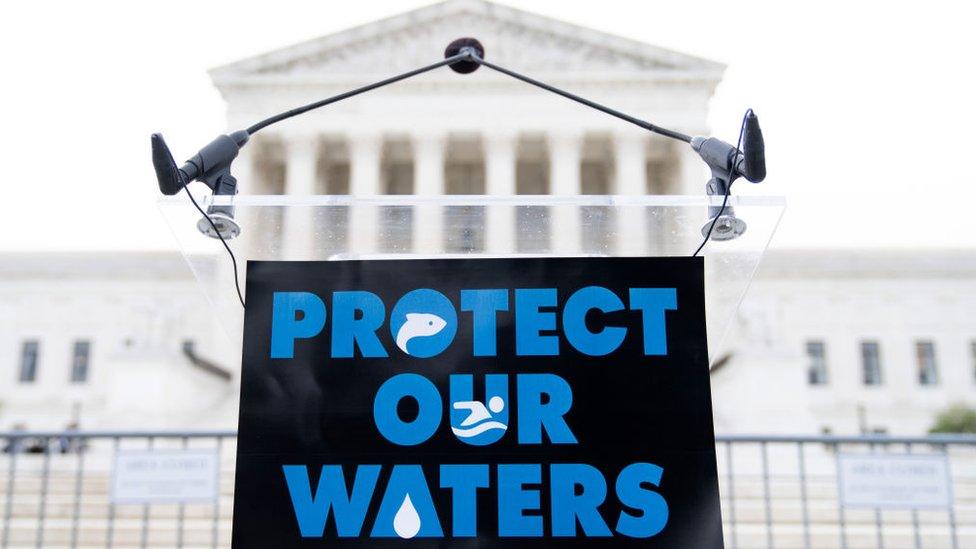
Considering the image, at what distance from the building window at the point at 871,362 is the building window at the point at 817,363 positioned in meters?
2.29

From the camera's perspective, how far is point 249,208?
226 centimetres

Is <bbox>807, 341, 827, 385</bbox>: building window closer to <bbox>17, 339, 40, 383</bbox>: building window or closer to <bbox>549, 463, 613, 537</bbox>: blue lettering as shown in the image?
<bbox>17, 339, 40, 383</bbox>: building window

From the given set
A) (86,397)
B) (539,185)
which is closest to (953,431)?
(539,185)

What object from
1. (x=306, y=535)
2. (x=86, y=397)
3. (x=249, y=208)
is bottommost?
(x=306, y=535)

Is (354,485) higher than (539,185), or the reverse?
(539,185)

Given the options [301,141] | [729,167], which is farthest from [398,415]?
[301,141]

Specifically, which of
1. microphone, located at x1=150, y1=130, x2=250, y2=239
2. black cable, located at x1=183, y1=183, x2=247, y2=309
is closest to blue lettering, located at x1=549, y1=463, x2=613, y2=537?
black cable, located at x1=183, y1=183, x2=247, y2=309

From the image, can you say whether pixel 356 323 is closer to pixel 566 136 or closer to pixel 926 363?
pixel 566 136

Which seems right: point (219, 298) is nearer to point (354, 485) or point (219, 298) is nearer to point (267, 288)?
point (267, 288)

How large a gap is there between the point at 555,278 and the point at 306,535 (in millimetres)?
810

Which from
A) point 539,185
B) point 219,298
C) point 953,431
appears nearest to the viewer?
point 219,298

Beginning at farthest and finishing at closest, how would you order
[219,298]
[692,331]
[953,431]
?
1. [953,431]
2. [219,298]
3. [692,331]

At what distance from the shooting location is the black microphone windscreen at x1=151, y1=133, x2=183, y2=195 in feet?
6.86

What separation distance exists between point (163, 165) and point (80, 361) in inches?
2435
